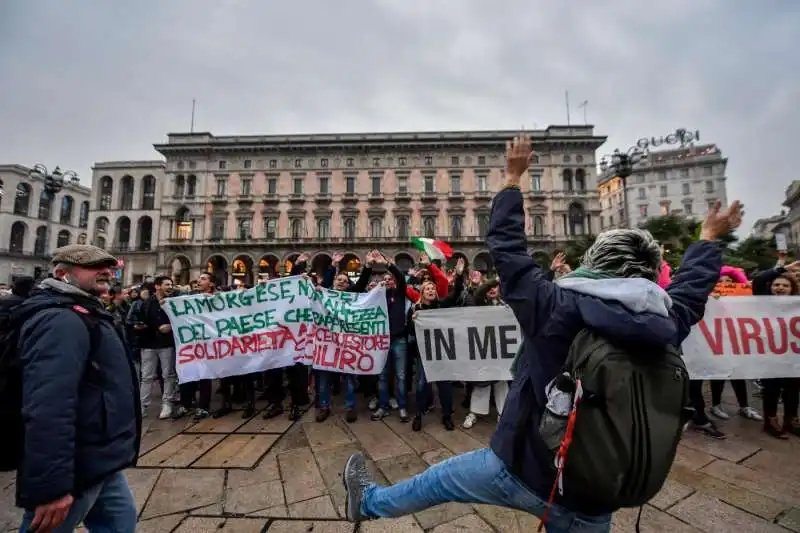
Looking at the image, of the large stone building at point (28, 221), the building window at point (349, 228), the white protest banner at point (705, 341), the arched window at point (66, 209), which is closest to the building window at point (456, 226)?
the building window at point (349, 228)

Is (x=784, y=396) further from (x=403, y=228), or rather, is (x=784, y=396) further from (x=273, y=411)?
(x=403, y=228)

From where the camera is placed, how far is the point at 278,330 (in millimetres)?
5129

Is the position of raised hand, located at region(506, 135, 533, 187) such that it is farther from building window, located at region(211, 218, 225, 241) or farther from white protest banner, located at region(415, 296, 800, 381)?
building window, located at region(211, 218, 225, 241)

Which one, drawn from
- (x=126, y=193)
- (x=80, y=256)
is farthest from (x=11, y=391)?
(x=126, y=193)

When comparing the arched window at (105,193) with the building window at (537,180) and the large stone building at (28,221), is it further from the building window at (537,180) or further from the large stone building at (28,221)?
the building window at (537,180)

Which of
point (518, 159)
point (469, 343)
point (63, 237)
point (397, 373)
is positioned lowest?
point (397, 373)

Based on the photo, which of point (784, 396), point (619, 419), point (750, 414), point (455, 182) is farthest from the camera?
point (455, 182)

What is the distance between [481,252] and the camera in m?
34.8

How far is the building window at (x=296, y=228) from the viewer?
35750 mm

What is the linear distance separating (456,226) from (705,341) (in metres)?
31.9

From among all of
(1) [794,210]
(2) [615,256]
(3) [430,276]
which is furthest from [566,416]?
(1) [794,210]

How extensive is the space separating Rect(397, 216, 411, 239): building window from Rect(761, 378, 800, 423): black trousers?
104 feet

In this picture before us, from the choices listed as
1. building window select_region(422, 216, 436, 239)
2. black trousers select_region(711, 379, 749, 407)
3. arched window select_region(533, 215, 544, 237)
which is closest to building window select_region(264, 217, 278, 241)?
building window select_region(422, 216, 436, 239)

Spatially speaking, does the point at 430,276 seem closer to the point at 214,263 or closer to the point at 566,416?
the point at 566,416
